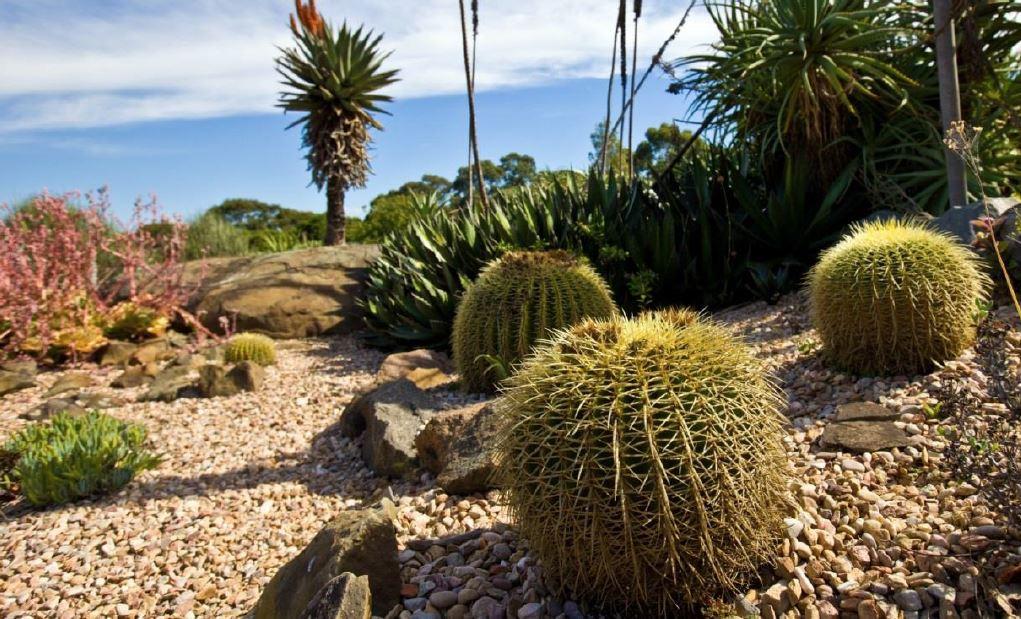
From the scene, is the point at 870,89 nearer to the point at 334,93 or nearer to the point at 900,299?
the point at 900,299

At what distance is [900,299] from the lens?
3.96 meters

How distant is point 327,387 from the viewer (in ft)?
22.0

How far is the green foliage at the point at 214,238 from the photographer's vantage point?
14.4m

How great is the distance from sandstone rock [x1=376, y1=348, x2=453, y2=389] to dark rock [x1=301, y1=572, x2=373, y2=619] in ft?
12.5

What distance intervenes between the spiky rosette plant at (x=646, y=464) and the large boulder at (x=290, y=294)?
25.1 ft

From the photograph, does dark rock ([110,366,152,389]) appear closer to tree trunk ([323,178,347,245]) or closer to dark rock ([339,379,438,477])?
dark rock ([339,379,438,477])

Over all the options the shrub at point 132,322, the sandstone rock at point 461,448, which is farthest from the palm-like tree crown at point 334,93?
the sandstone rock at point 461,448

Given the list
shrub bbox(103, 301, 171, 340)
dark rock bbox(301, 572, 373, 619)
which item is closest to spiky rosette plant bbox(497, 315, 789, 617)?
dark rock bbox(301, 572, 373, 619)

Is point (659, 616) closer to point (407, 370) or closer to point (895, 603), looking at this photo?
point (895, 603)

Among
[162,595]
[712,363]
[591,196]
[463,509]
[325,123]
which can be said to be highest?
[325,123]

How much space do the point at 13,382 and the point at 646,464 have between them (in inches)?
281

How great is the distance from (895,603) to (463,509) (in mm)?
1880

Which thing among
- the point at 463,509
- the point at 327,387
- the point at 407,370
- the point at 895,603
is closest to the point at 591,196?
the point at 407,370

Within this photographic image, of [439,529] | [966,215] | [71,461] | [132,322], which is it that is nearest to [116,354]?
[132,322]
